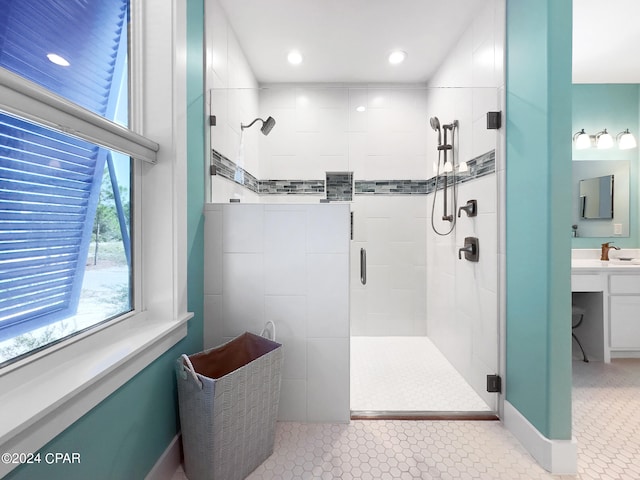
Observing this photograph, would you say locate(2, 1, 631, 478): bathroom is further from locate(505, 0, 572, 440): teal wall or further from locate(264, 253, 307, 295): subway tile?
locate(264, 253, 307, 295): subway tile

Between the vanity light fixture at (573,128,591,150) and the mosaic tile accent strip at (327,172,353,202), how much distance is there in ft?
6.97

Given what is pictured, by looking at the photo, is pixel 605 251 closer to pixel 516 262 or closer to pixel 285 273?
pixel 516 262

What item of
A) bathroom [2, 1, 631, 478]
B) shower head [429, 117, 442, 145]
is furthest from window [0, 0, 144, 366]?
shower head [429, 117, 442, 145]

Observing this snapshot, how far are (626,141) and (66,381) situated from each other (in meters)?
3.99

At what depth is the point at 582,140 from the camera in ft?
8.93

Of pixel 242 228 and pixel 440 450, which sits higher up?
pixel 242 228

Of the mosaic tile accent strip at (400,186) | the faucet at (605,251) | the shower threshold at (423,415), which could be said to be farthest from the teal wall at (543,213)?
the faucet at (605,251)

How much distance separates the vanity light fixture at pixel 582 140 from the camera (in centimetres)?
272

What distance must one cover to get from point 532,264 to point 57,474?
176 cm

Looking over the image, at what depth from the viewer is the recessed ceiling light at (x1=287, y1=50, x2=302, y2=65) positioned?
232cm

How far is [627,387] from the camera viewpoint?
6.54 feet

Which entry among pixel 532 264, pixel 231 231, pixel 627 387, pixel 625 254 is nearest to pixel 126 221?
pixel 231 231

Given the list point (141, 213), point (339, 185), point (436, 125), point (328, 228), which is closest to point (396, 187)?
point (436, 125)

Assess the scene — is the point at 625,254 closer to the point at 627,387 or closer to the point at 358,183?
the point at 627,387
